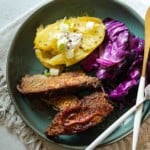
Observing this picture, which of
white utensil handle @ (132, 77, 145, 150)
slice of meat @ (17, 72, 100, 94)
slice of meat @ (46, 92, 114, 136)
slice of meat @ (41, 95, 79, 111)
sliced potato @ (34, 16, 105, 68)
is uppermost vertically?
sliced potato @ (34, 16, 105, 68)

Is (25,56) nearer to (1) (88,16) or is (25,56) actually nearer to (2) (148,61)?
(1) (88,16)

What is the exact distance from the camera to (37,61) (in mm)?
1533

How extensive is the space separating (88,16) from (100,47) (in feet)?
0.35

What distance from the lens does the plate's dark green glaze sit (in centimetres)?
146

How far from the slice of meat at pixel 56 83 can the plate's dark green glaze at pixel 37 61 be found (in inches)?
1.1

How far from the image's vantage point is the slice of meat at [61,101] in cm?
146

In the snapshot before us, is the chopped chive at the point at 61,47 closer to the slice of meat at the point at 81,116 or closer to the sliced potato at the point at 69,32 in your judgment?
the sliced potato at the point at 69,32

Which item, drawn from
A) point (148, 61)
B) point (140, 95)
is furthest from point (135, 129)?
point (148, 61)

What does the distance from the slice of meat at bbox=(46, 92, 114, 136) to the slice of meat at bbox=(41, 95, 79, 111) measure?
21 millimetres

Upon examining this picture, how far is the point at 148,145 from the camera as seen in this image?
4.90 feet

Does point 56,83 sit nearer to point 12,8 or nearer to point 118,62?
point 118,62

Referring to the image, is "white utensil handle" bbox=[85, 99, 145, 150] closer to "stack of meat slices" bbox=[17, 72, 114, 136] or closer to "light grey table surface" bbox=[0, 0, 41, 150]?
"stack of meat slices" bbox=[17, 72, 114, 136]

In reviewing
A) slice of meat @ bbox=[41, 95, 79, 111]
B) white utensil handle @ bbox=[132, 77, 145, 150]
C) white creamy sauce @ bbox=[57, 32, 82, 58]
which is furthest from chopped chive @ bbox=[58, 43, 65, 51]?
white utensil handle @ bbox=[132, 77, 145, 150]

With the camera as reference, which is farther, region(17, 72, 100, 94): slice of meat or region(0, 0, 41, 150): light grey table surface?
region(0, 0, 41, 150): light grey table surface
